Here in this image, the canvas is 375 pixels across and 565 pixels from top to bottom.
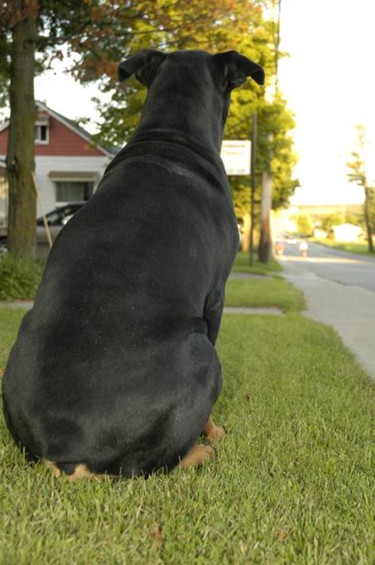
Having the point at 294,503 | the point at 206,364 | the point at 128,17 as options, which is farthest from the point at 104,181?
the point at 128,17

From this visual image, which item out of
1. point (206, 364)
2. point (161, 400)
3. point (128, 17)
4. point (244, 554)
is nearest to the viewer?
point (244, 554)

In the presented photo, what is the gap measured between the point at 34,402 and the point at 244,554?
3.17 ft

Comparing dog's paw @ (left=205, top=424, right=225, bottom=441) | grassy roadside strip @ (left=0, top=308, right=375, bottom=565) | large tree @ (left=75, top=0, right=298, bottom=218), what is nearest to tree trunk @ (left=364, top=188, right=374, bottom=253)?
large tree @ (left=75, top=0, right=298, bottom=218)

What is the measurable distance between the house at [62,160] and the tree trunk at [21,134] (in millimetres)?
23056

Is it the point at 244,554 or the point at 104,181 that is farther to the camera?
the point at 104,181

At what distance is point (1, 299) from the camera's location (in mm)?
10625

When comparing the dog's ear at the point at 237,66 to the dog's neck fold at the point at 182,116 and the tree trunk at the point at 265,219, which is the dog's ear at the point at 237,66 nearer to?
the dog's neck fold at the point at 182,116

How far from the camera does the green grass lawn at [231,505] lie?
2178 millimetres

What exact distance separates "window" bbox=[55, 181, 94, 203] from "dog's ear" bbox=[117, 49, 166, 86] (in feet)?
103

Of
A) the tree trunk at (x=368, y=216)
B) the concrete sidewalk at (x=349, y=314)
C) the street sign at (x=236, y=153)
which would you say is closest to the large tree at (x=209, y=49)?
the street sign at (x=236, y=153)

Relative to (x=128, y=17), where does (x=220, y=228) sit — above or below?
below

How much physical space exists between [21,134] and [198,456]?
1010cm

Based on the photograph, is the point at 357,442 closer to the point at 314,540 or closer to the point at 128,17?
the point at 314,540

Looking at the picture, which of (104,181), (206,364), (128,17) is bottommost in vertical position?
(206,364)
